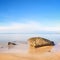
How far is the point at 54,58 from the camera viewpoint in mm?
6754

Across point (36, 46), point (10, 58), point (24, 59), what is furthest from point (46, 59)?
point (36, 46)

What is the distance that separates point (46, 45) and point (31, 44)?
1220mm

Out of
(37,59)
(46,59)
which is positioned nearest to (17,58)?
(37,59)

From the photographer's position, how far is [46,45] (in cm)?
1154

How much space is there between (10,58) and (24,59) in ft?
2.30

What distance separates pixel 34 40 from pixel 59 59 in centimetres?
522

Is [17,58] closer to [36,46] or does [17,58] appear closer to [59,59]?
[59,59]

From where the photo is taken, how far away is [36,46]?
11.2m

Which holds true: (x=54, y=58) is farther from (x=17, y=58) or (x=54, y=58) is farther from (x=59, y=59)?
(x=17, y=58)

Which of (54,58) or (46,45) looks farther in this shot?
(46,45)

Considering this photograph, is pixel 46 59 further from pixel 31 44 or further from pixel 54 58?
pixel 31 44

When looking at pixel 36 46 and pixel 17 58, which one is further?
pixel 36 46

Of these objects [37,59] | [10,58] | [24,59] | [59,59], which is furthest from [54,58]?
[10,58]

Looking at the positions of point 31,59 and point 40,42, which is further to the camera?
point 40,42
